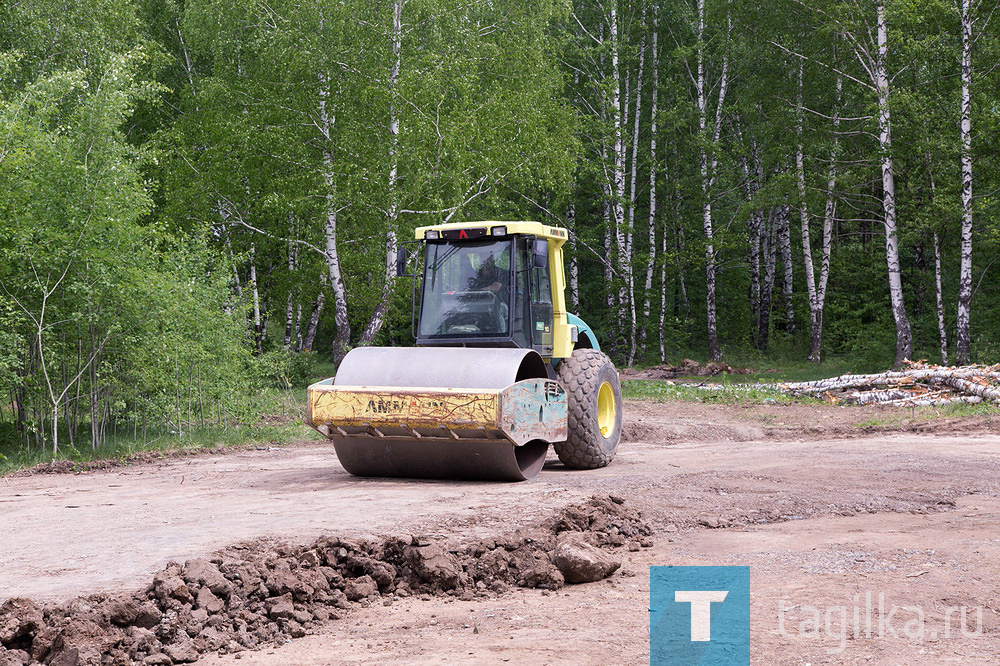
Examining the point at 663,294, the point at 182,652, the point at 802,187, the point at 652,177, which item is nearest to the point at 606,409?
the point at 182,652

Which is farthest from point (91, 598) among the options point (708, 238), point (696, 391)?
point (708, 238)

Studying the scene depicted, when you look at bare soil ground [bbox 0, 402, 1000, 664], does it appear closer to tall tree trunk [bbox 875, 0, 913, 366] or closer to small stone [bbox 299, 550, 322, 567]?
small stone [bbox 299, 550, 322, 567]

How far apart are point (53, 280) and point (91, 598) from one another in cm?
831

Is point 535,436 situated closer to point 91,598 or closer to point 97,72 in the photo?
point 91,598

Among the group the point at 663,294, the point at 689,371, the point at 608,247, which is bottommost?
the point at 689,371

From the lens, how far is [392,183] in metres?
20.7

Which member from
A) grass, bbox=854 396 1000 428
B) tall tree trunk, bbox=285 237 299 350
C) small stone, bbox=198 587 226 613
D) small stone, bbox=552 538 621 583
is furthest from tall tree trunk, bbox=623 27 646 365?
small stone, bbox=198 587 226 613

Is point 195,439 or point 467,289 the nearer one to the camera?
point 467,289

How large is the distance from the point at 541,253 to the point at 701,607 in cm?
581

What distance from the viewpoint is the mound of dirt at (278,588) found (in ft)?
16.0

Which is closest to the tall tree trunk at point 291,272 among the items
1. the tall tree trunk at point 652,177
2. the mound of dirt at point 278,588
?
the tall tree trunk at point 652,177

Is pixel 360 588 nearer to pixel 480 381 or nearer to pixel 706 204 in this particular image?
pixel 480 381

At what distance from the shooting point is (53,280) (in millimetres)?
12562

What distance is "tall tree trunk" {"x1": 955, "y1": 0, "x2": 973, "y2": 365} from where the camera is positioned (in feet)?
66.3
